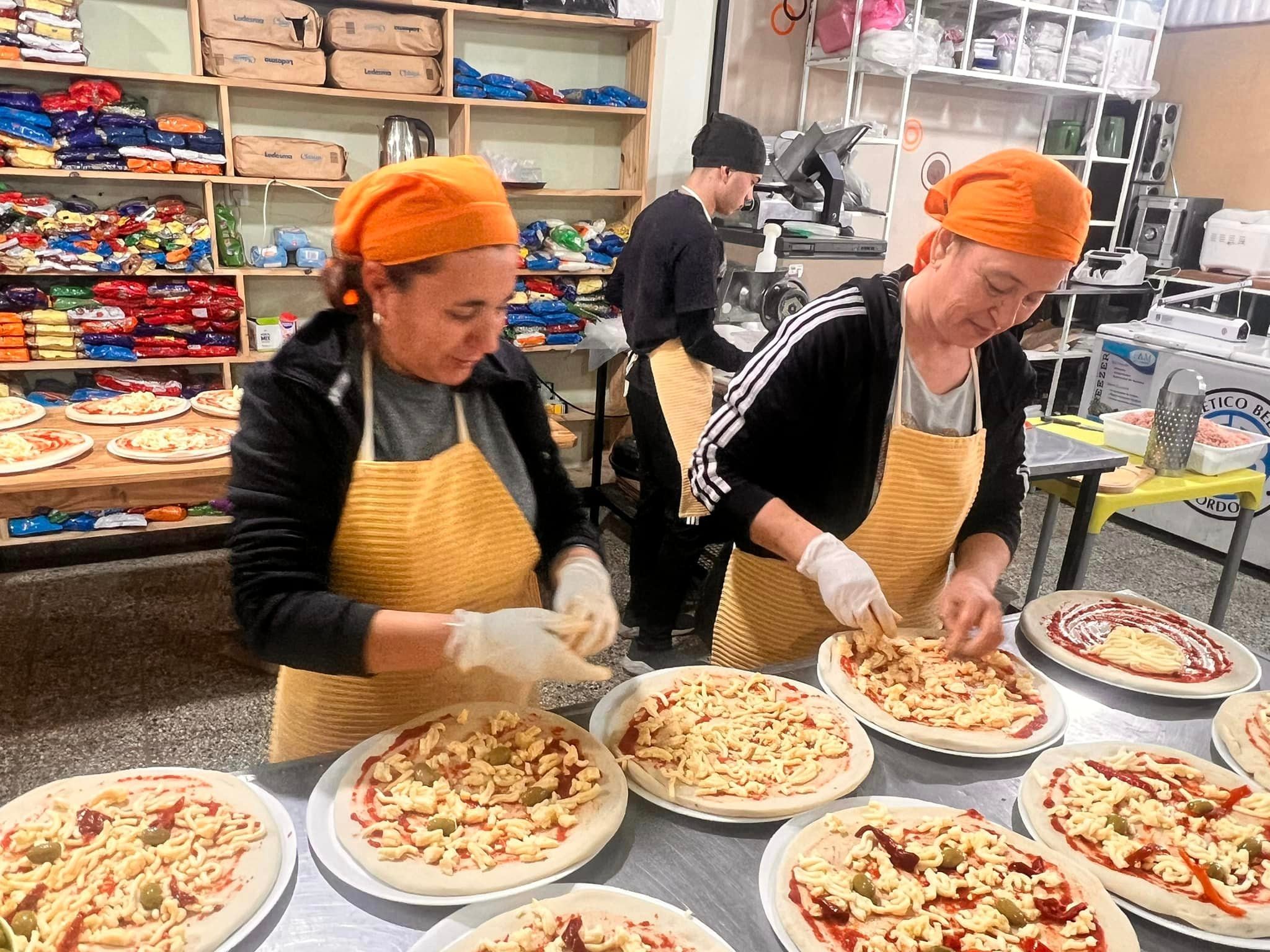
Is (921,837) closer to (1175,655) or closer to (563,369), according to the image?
(1175,655)

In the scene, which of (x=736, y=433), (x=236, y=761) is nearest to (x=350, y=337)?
(x=736, y=433)

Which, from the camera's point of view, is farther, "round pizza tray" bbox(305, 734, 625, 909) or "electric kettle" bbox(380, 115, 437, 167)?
"electric kettle" bbox(380, 115, 437, 167)

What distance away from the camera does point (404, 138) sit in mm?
4109

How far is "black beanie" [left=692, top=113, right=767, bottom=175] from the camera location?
3.45 metres

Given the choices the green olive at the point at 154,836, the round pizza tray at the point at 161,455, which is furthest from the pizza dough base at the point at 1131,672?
the round pizza tray at the point at 161,455

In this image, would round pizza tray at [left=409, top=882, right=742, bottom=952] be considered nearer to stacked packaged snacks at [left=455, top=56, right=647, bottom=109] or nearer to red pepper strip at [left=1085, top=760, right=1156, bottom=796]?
red pepper strip at [left=1085, top=760, right=1156, bottom=796]

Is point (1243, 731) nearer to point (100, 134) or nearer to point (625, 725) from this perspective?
point (625, 725)

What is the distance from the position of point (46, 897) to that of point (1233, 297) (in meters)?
6.63

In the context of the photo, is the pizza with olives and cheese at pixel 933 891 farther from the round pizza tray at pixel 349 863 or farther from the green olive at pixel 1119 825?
the round pizza tray at pixel 349 863

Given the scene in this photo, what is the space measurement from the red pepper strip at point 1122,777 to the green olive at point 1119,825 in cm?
8

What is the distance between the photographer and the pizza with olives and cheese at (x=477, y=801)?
107 cm

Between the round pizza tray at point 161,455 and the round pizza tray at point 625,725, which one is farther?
the round pizza tray at point 161,455

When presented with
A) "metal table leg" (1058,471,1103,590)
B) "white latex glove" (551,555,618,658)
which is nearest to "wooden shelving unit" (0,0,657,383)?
"metal table leg" (1058,471,1103,590)

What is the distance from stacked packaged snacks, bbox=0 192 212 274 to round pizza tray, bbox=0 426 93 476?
1.24 metres
